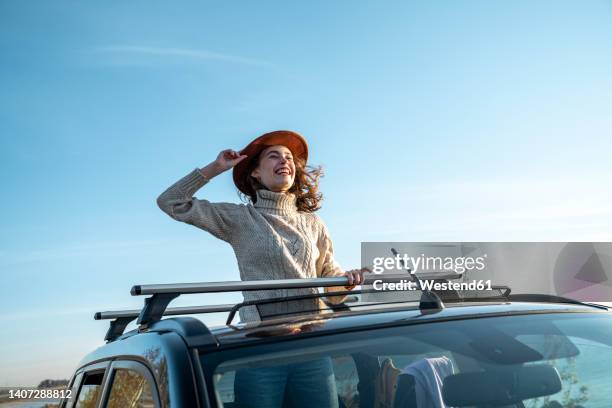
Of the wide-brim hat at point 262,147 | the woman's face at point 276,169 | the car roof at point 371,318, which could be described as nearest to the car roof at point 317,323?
the car roof at point 371,318

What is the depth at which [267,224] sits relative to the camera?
168 inches

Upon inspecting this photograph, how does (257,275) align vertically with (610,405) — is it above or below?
above

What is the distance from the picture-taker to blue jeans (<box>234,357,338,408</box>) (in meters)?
2.12

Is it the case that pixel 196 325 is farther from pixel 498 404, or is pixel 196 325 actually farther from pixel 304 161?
pixel 304 161

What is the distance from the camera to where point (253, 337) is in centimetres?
206

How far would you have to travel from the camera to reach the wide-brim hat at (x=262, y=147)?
191 inches

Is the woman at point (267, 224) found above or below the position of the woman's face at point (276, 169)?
below

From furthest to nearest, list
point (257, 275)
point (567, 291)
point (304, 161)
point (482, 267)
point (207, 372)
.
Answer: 1. point (567, 291)
2. point (482, 267)
3. point (304, 161)
4. point (257, 275)
5. point (207, 372)

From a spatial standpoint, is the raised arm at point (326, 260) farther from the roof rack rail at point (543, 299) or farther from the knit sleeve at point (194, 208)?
the roof rack rail at point (543, 299)

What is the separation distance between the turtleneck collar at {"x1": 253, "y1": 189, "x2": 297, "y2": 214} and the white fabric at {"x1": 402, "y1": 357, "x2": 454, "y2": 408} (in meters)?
2.12

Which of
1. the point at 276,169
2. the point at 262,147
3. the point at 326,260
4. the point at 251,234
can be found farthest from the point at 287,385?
the point at 262,147

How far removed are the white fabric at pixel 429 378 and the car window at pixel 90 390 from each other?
1.15 m

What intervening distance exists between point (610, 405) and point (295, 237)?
2379 millimetres

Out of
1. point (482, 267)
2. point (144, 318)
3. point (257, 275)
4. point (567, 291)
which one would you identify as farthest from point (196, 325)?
point (567, 291)
